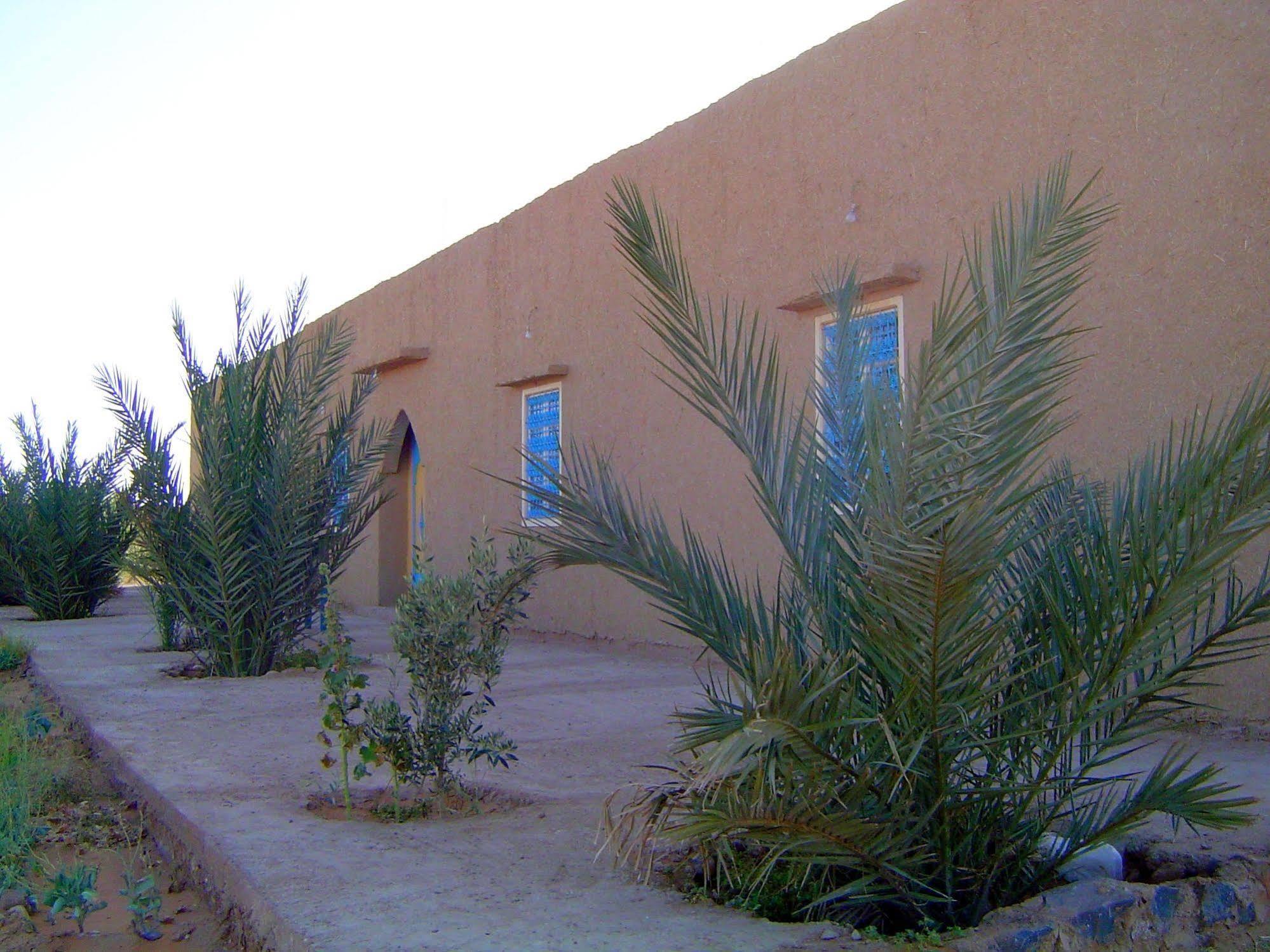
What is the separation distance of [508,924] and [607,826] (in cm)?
38

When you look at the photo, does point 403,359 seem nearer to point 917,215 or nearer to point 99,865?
point 917,215

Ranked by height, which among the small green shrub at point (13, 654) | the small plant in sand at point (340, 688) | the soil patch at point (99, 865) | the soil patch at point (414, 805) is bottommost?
the soil patch at point (99, 865)

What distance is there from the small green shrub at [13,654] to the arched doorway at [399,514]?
5073mm

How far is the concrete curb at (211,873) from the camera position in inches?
124

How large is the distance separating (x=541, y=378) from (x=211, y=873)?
731 cm

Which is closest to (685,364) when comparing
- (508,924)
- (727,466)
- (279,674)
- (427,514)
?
(508,924)

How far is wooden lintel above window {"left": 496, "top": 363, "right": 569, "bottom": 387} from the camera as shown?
1040 cm

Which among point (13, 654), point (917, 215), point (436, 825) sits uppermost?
point (917, 215)

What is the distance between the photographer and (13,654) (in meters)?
9.30

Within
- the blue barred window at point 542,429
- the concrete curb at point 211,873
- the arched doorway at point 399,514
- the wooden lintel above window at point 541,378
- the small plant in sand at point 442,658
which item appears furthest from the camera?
the arched doorway at point 399,514

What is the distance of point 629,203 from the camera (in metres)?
3.16

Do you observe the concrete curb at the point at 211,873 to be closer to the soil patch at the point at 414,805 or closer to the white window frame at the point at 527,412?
the soil patch at the point at 414,805

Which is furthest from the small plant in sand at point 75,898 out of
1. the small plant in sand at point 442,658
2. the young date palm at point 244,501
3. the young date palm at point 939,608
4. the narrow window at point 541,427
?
the narrow window at point 541,427

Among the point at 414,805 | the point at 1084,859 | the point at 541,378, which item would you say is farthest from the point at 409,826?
the point at 541,378
